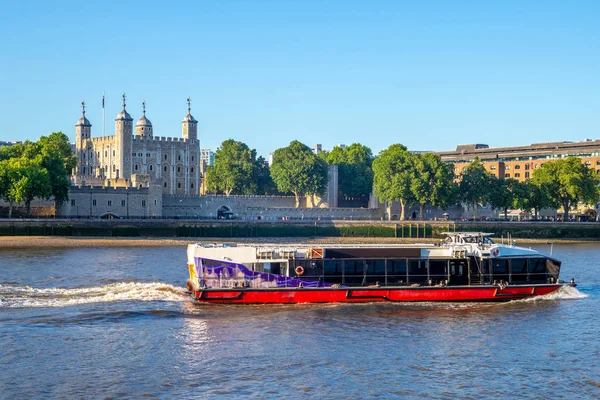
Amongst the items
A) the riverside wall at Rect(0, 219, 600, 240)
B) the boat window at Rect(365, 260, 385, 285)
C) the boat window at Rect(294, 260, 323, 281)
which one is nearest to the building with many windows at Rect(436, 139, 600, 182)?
the riverside wall at Rect(0, 219, 600, 240)

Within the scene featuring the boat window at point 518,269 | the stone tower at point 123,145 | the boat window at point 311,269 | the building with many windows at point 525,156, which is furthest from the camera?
the building with many windows at point 525,156

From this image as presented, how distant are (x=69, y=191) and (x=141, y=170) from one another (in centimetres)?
2957

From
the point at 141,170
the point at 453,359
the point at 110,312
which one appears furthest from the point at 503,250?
the point at 141,170

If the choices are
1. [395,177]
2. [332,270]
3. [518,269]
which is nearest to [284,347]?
[332,270]

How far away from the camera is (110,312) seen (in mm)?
39062

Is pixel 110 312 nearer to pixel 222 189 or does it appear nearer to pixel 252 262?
pixel 252 262

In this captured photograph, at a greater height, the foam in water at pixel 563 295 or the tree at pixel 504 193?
the tree at pixel 504 193

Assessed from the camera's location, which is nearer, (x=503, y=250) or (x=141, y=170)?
(x=503, y=250)

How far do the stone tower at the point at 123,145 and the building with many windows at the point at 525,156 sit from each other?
59.2 m

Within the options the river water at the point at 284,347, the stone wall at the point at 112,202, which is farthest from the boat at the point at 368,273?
the stone wall at the point at 112,202

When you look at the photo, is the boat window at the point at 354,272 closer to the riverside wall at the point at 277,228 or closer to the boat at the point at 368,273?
the boat at the point at 368,273

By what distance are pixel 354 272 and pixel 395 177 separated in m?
71.6

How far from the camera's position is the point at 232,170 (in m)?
134

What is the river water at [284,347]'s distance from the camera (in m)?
27.8
